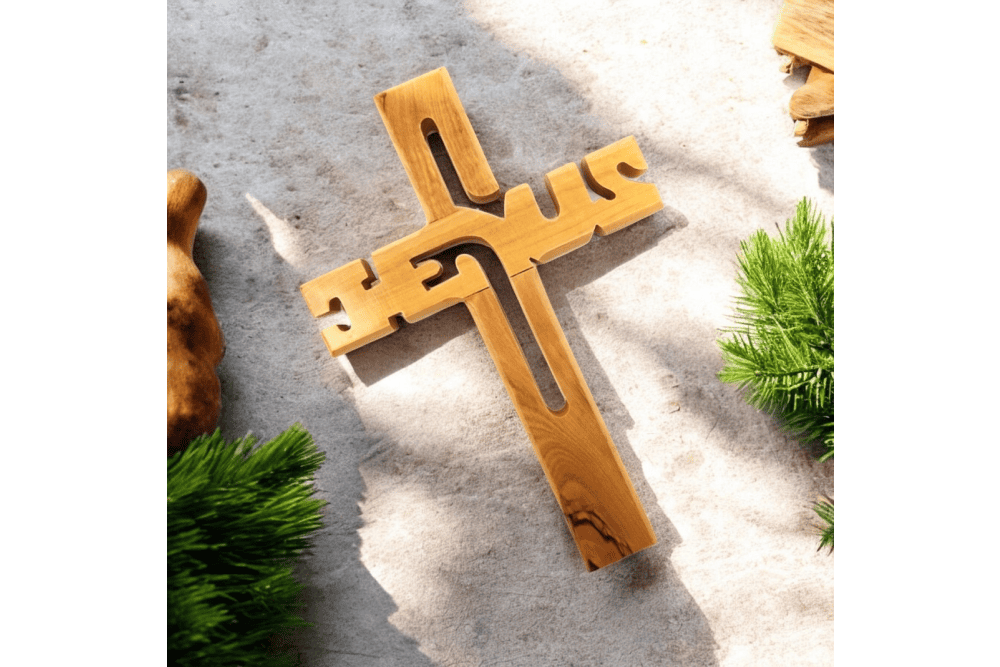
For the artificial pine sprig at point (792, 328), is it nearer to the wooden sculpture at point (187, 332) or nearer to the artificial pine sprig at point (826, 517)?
the artificial pine sprig at point (826, 517)

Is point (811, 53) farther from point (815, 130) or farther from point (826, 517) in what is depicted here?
point (826, 517)

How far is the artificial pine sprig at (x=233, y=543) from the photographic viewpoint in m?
0.91

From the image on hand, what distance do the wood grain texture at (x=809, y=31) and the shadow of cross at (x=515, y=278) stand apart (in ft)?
1.08

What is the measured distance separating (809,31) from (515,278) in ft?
2.16

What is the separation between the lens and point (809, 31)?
1.20 m

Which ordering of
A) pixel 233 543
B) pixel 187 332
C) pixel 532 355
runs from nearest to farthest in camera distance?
pixel 233 543 → pixel 187 332 → pixel 532 355

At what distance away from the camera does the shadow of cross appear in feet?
3.82

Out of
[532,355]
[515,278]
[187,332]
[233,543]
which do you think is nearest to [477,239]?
[515,278]

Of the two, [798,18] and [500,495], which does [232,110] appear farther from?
[798,18]

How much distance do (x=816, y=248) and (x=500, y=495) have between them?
0.65m

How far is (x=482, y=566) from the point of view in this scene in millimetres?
1216

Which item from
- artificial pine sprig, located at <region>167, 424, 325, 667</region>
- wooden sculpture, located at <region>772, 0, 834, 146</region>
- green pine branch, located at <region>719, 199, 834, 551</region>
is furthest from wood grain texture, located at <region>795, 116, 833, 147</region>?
Result: artificial pine sprig, located at <region>167, 424, 325, 667</region>

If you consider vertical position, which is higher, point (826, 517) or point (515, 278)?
point (515, 278)

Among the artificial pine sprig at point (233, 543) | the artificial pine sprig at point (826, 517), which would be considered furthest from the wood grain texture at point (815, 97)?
the artificial pine sprig at point (233, 543)
